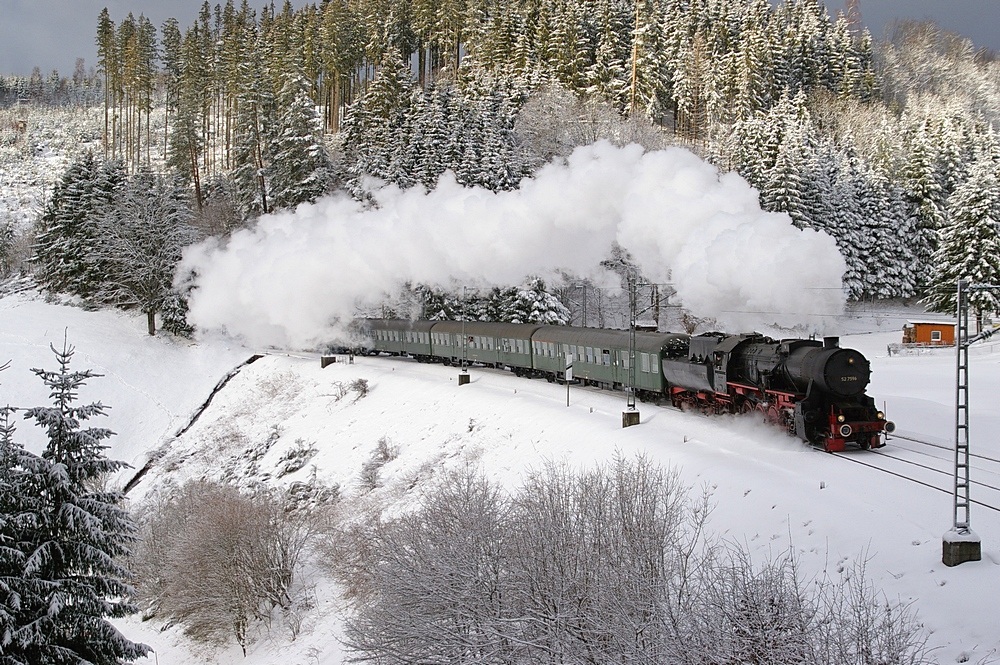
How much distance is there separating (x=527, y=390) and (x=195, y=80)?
71.6 m

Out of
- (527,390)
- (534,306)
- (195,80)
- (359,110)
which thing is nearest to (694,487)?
(527,390)

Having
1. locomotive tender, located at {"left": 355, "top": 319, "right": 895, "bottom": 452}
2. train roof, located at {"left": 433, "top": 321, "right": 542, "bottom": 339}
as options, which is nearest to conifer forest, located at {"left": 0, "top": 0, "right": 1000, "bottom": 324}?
train roof, located at {"left": 433, "top": 321, "right": 542, "bottom": 339}

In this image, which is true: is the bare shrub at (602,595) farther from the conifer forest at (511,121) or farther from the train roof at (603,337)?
the conifer forest at (511,121)

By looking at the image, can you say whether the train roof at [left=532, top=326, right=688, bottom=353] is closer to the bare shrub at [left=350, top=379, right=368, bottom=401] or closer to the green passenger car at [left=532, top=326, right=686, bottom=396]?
the green passenger car at [left=532, top=326, right=686, bottom=396]

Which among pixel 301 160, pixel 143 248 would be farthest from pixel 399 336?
pixel 143 248

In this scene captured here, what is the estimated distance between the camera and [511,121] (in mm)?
64125

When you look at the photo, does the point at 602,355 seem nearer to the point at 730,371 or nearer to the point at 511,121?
the point at 730,371

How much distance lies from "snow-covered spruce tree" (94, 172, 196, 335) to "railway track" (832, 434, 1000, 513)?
159 feet

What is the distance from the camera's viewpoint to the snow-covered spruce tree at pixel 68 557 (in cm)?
1237

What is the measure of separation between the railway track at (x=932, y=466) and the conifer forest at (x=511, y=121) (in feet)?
96.9

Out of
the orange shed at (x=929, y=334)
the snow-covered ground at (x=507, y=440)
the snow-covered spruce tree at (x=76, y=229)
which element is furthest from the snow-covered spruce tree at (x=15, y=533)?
the orange shed at (x=929, y=334)

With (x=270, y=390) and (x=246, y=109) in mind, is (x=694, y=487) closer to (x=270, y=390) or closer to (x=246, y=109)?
(x=270, y=390)

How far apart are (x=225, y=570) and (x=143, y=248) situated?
40637 mm

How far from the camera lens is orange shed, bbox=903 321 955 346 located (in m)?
51.2
